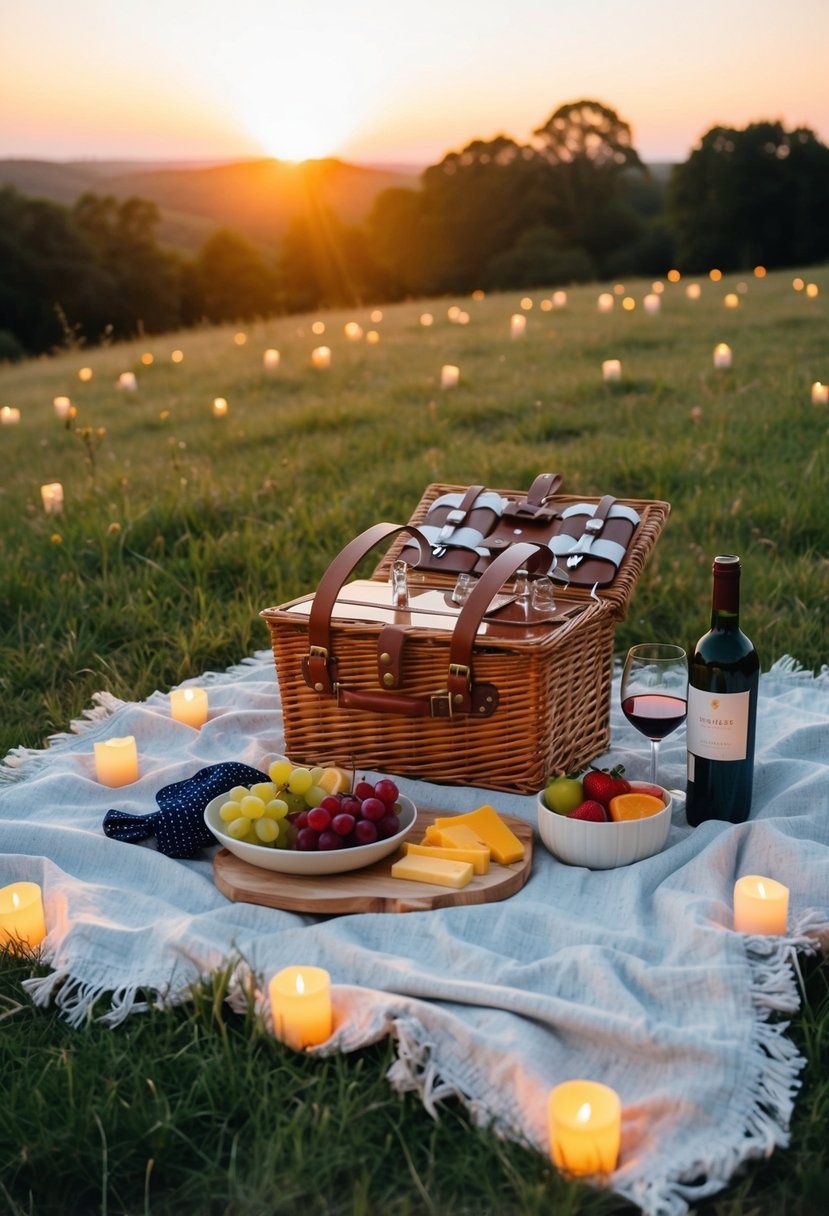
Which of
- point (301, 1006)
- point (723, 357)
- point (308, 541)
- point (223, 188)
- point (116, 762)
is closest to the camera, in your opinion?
point (301, 1006)

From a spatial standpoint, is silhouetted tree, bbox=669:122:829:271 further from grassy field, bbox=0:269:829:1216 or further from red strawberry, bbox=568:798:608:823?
red strawberry, bbox=568:798:608:823

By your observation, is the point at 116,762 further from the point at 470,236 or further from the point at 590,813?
the point at 470,236

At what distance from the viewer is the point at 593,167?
2359 cm

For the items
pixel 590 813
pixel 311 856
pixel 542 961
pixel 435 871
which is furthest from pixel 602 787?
pixel 311 856

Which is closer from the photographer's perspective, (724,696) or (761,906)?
(761,906)

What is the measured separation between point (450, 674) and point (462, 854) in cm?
48

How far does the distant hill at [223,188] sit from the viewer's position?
2783cm

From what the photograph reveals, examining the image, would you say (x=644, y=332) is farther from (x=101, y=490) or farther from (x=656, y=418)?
(x=101, y=490)

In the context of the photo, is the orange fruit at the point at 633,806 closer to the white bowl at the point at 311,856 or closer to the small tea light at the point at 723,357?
the white bowl at the point at 311,856

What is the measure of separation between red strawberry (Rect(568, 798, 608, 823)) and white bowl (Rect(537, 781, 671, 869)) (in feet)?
0.06

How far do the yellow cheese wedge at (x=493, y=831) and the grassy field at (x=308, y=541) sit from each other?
649mm

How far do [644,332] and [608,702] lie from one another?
594 cm

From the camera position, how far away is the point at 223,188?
3244cm

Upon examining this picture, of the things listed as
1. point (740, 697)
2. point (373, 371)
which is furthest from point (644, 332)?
point (740, 697)
